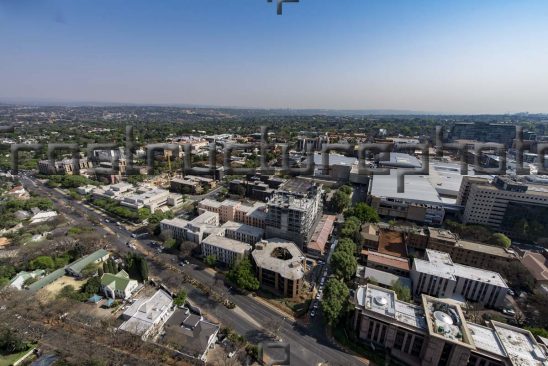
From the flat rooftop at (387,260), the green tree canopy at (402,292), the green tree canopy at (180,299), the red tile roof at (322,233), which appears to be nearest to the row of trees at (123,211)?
the green tree canopy at (180,299)

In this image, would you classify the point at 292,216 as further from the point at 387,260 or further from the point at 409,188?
the point at 409,188

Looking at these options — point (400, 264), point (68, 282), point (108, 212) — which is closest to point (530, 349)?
point (400, 264)

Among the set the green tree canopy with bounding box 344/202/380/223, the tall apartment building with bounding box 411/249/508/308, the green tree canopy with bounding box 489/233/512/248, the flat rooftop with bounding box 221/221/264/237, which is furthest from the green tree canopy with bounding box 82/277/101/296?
the green tree canopy with bounding box 489/233/512/248

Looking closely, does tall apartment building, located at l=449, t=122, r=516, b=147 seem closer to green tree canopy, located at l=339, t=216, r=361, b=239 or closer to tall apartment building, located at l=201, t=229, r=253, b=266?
green tree canopy, located at l=339, t=216, r=361, b=239

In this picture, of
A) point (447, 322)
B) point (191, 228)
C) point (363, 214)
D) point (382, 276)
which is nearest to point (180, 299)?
point (191, 228)

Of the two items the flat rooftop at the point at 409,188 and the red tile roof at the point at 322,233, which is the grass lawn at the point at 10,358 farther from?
the flat rooftop at the point at 409,188
